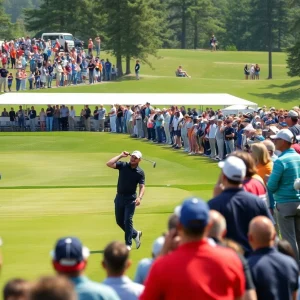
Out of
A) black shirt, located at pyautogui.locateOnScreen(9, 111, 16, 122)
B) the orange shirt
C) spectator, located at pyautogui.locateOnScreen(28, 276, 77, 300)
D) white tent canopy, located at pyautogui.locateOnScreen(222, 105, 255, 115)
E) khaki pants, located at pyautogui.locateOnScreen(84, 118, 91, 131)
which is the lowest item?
khaki pants, located at pyautogui.locateOnScreen(84, 118, 91, 131)

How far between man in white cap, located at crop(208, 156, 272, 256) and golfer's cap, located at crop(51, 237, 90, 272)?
102 inches

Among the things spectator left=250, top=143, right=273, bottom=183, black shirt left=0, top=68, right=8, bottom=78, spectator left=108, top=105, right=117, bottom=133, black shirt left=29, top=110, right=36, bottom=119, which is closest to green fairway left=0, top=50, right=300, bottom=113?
spectator left=108, top=105, right=117, bottom=133

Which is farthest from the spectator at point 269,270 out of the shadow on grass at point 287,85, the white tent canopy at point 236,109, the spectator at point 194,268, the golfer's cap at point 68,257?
the shadow on grass at point 287,85

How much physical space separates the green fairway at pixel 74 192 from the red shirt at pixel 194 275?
649cm

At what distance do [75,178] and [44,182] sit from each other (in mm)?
1485

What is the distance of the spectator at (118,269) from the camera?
7.44 meters

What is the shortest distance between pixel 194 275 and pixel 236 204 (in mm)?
2698

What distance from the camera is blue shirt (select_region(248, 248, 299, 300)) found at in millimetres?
7957

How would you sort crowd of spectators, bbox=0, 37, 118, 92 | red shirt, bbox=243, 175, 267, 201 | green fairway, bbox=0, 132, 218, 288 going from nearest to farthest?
red shirt, bbox=243, 175, 267, 201, green fairway, bbox=0, 132, 218, 288, crowd of spectators, bbox=0, 37, 118, 92

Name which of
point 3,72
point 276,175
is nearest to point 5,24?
point 3,72

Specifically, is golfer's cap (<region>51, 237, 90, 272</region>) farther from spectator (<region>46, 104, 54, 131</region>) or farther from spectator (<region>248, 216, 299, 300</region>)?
spectator (<region>46, 104, 54, 131</region>)

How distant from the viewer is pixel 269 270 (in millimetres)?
7984

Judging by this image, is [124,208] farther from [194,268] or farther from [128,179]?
[194,268]

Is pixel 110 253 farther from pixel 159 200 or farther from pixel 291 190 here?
pixel 159 200
